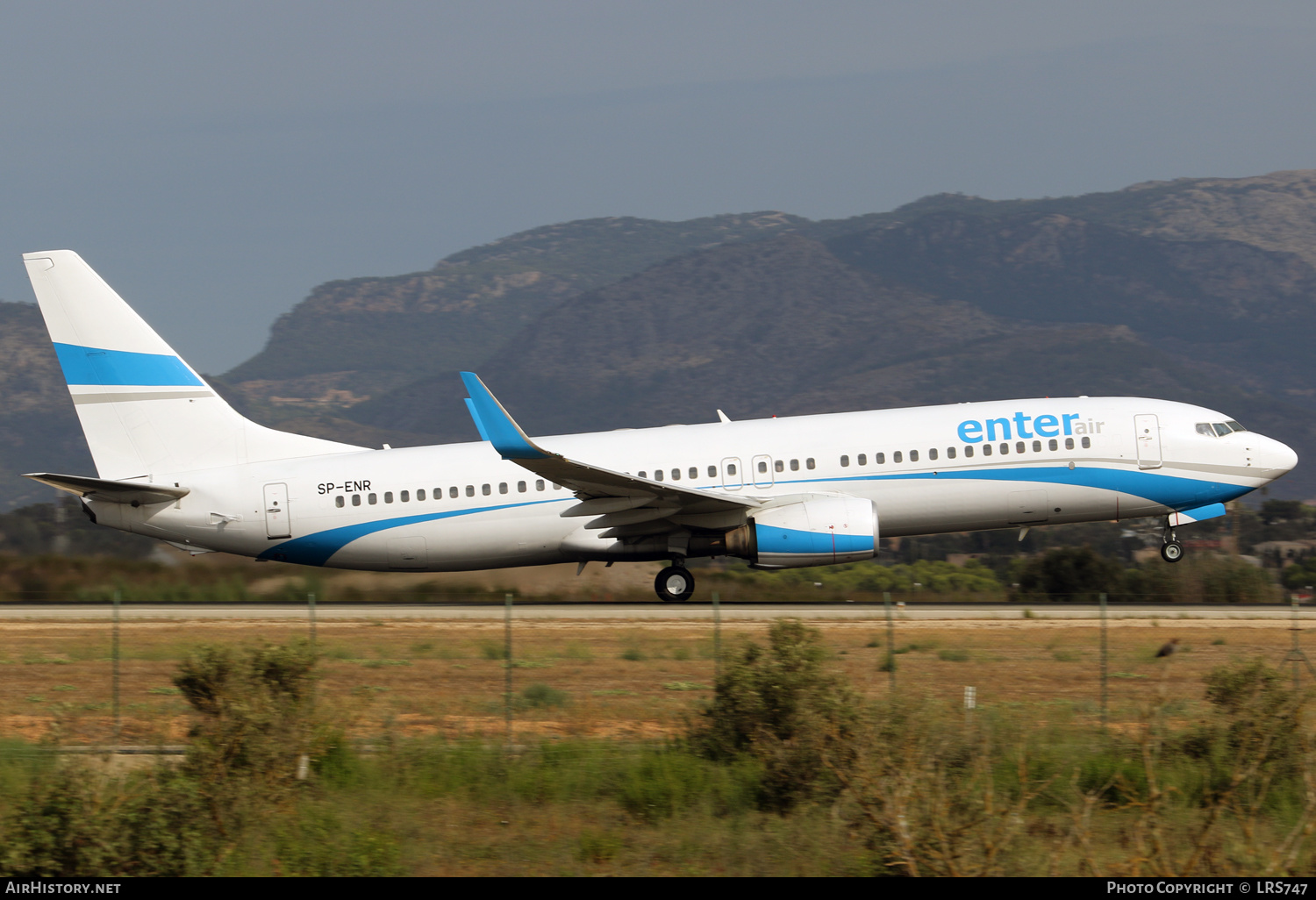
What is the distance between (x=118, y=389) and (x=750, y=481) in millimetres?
13490

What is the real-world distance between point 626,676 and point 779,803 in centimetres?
683

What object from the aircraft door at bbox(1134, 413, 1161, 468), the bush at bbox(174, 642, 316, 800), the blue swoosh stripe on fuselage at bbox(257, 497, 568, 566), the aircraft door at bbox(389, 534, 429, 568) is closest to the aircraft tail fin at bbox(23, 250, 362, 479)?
the blue swoosh stripe on fuselage at bbox(257, 497, 568, 566)

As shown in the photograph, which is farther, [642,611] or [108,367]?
[108,367]

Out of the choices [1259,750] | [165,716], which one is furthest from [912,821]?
[165,716]

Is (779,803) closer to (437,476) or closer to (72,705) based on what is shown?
(72,705)

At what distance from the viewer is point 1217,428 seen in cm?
2795

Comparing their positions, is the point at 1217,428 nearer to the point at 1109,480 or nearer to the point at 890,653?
the point at 1109,480

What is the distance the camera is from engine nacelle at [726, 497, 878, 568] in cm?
2592

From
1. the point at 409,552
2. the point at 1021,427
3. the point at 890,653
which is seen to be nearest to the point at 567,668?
the point at 890,653

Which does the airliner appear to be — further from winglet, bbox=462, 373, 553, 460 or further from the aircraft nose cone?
winglet, bbox=462, 373, 553, 460

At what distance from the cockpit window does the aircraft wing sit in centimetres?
950

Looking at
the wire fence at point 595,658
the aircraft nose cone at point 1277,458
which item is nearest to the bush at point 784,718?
the wire fence at point 595,658

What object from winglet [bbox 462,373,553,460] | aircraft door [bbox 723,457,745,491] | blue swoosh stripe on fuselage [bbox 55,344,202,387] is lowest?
aircraft door [bbox 723,457,745,491]

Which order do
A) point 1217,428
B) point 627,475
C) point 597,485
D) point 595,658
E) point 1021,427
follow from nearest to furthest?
1. point 595,658
2. point 627,475
3. point 597,485
4. point 1021,427
5. point 1217,428
